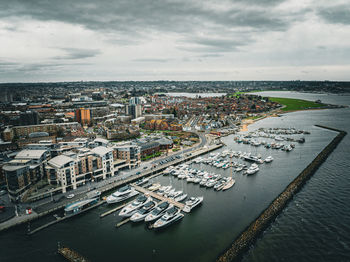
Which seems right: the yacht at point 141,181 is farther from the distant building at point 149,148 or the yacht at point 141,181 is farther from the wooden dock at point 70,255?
the wooden dock at point 70,255

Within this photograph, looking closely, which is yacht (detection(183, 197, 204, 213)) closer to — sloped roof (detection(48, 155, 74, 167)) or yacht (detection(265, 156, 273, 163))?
sloped roof (detection(48, 155, 74, 167))

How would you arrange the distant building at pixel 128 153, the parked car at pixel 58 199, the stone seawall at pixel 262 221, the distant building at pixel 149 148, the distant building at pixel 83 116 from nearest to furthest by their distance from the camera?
the stone seawall at pixel 262 221 → the parked car at pixel 58 199 → the distant building at pixel 128 153 → the distant building at pixel 149 148 → the distant building at pixel 83 116

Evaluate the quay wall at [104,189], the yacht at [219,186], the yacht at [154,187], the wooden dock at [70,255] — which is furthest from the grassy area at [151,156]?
the wooden dock at [70,255]

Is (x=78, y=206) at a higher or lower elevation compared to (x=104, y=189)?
higher

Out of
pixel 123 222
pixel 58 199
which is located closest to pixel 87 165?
pixel 58 199

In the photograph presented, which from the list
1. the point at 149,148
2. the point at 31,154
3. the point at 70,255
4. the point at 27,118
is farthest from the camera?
the point at 27,118

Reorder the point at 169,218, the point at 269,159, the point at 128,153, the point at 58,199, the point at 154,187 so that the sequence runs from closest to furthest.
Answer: the point at 169,218 < the point at 58,199 < the point at 154,187 < the point at 128,153 < the point at 269,159

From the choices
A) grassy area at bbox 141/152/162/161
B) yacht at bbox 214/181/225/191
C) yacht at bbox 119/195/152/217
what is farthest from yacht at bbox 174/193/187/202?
grassy area at bbox 141/152/162/161

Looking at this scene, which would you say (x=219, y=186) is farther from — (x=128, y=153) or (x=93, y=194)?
(x=93, y=194)
